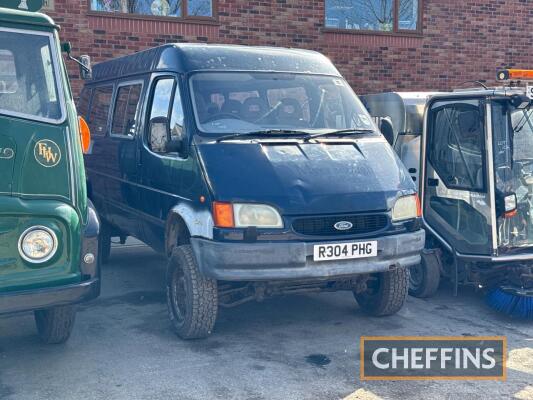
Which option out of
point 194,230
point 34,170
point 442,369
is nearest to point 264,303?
point 194,230

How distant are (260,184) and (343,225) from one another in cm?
70

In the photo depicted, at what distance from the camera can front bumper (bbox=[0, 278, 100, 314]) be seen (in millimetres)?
4273

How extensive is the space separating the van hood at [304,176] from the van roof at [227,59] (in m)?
0.94

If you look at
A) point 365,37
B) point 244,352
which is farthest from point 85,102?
point 365,37

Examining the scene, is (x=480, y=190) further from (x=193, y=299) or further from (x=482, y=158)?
(x=193, y=299)

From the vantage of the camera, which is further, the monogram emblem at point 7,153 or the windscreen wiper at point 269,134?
the windscreen wiper at point 269,134

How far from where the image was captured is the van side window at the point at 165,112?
579cm

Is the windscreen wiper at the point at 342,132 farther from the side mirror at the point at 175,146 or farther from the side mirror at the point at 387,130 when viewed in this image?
the side mirror at the point at 175,146

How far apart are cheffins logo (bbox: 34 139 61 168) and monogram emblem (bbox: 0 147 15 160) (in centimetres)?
15

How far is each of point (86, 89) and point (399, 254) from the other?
4.87 meters

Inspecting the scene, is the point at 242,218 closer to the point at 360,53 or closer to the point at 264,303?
the point at 264,303

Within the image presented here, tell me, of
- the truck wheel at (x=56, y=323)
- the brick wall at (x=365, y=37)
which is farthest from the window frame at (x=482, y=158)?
the brick wall at (x=365, y=37)

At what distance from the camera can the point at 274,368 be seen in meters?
4.88

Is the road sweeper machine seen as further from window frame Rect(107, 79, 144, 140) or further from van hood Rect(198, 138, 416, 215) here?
window frame Rect(107, 79, 144, 140)
